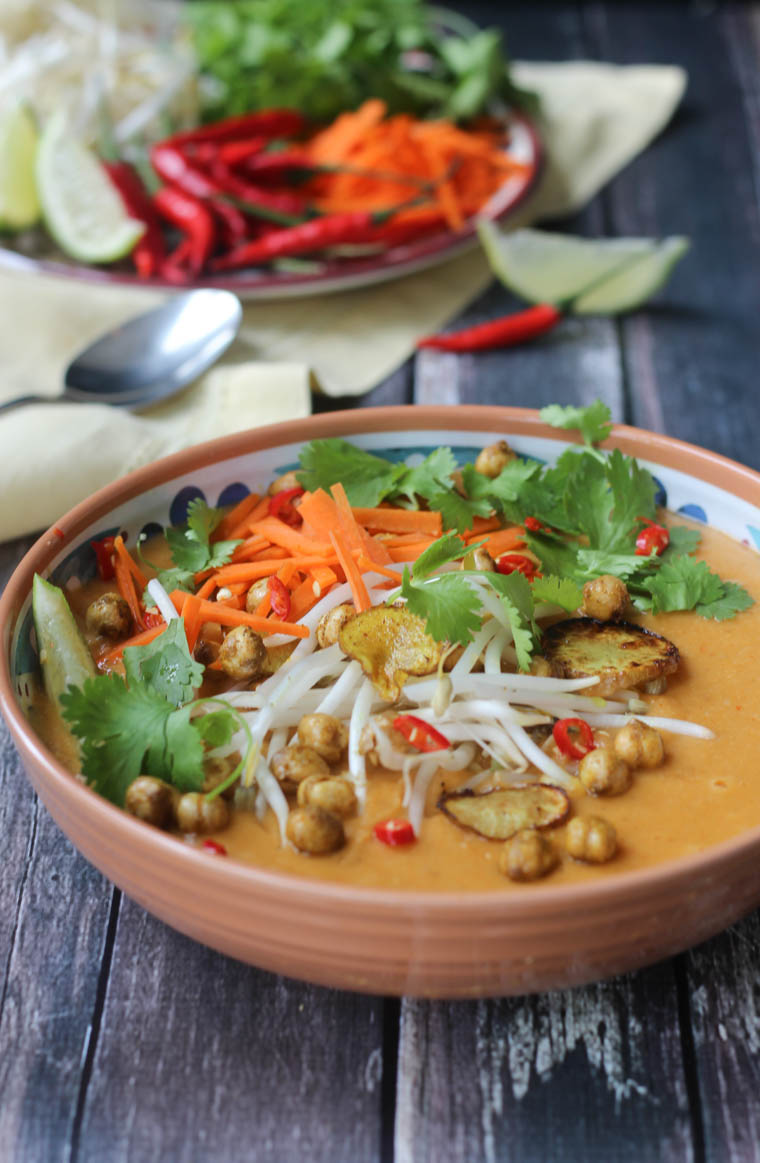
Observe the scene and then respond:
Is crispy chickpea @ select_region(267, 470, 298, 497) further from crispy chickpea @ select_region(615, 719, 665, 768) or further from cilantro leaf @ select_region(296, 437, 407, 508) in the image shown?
crispy chickpea @ select_region(615, 719, 665, 768)

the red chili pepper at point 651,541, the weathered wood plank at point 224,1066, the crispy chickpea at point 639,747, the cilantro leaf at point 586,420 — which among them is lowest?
the weathered wood plank at point 224,1066

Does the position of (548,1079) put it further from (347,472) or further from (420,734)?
(347,472)

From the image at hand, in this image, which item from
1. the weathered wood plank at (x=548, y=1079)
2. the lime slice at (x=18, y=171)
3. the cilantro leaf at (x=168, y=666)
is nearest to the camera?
the weathered wood plank at (x=548, y=1079)

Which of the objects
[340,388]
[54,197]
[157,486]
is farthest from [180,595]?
[54,197]

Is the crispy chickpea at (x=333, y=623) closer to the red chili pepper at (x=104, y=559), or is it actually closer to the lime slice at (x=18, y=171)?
the red chili pepper at (x=104, y=559)

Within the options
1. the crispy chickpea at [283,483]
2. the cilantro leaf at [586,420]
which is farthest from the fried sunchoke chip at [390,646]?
the cilantro leaf at [586,420]

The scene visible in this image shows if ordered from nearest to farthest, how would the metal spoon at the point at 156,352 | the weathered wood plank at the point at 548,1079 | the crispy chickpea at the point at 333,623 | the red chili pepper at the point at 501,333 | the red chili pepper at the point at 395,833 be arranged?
1. the weathered wood plank at the point at 548,1079
2. the red chili pepper at the point at 395,833
3. the crispy chickpea at the point at 333,623
4. the metal spoon at the point at 156,352
5. the red chili pepper at the point at 501,333
